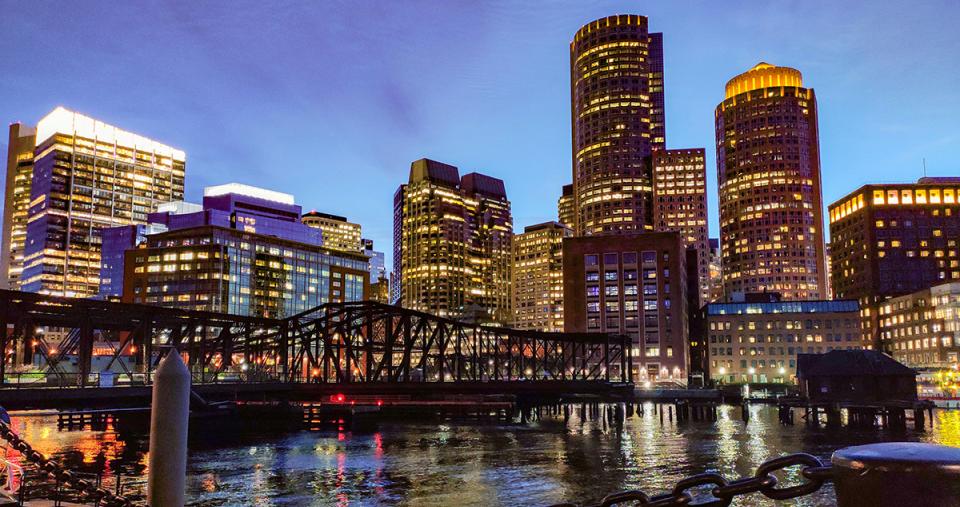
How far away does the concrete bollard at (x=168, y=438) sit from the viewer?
13680 mm

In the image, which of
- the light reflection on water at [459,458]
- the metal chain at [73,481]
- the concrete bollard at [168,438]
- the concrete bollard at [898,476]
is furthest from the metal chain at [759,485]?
the light reflection on water at [459,458]

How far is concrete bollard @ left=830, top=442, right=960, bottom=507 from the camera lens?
3.79 metres

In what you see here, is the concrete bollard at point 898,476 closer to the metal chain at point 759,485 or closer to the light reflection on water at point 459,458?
the metal chain at point 759,485

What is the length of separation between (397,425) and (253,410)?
68.6 feet

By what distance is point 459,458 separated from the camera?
6656cm

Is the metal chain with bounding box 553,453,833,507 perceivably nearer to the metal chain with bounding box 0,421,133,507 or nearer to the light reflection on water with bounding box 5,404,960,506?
the metal chain with bounding box 0,421,133,507

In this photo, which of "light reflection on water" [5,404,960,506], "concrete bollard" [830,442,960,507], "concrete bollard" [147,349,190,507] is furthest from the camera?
"light reflection on water" [5,404,960,506]

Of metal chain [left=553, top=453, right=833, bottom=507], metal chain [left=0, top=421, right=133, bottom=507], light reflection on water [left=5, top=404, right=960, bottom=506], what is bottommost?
light reflection on water [left=5, top=404, right=960, bottom=506]

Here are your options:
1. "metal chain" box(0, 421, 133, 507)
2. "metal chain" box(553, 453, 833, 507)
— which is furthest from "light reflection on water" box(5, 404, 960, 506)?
"metal chain" box(553, 453, 833, 507)

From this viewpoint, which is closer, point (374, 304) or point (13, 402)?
point (13, 402)

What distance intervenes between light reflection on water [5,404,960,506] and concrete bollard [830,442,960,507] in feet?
137

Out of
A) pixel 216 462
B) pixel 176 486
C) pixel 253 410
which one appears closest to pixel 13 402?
pixel 216 462

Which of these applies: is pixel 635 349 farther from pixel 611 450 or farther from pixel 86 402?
pixel 86 402

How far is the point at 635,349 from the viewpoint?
200 meters
